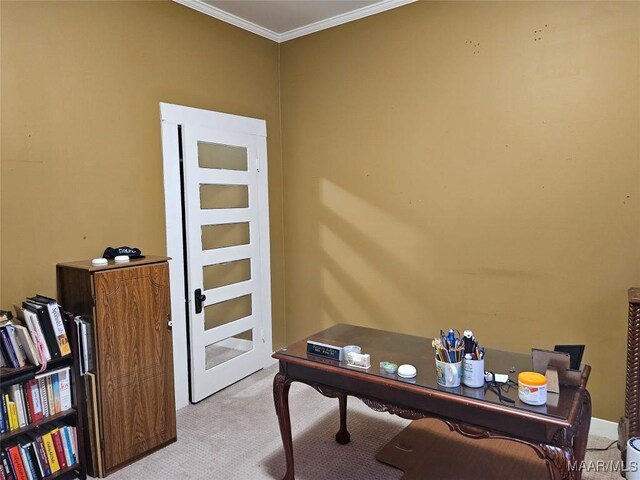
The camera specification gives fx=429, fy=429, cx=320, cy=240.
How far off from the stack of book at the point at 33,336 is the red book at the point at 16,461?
1.33 ft

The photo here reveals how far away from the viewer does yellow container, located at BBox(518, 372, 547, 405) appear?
1.59 m

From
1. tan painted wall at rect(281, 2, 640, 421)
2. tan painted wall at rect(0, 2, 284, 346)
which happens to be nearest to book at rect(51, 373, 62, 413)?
tan painted wall at rect(0, 2, 284, 346)

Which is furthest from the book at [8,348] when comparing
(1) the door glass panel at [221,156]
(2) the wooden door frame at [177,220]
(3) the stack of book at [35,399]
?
(1) the door glass panel at [221,156]

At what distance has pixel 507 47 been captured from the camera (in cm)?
289

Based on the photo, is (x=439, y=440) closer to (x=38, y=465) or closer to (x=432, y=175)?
(x=432, y=175)

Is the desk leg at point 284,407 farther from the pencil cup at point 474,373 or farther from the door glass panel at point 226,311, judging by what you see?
the door glass panel at point 226,311

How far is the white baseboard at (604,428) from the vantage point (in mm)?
2717

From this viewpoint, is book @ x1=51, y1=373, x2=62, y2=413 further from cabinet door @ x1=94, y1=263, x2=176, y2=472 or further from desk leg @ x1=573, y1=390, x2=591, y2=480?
desk leg @ x1=573, y1=390, x2=591, y2=480

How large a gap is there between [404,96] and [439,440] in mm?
2462

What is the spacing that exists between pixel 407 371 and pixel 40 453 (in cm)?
192

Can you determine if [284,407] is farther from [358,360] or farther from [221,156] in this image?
[221,156]

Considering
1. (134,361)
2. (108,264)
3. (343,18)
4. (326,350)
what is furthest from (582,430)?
(343,18)

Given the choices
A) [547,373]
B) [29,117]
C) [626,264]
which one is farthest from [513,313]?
[29,117]

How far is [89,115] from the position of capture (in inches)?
107
